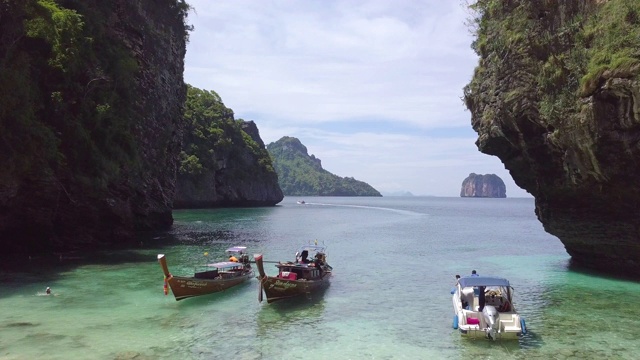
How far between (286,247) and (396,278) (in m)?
14.8

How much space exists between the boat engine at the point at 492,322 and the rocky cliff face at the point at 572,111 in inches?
438

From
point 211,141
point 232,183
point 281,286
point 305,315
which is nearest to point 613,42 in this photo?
point 305,315

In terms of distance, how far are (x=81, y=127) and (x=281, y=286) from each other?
1969 centimetres

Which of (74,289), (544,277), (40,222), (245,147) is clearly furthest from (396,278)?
(245,147)

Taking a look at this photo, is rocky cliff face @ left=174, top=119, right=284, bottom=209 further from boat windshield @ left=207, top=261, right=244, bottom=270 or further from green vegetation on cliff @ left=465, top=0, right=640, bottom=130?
green vegetation on cliff @ left=465, top=0, right=640, bottom=130

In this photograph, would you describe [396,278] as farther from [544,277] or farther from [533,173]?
[533,173]

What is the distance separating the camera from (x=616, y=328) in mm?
17203

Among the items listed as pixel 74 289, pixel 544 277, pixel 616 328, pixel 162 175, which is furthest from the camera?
Answer: pixel 162 175

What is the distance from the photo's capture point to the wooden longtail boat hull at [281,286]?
1977 cm

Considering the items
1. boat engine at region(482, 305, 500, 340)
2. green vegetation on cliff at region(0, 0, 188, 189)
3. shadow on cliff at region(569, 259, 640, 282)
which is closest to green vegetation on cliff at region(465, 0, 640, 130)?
shadow on cliff at region(569, 259, 640, 282)

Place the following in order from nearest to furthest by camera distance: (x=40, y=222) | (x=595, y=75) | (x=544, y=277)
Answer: (x=595, y=75) → (x=544, y=277) → (x=40, y=222)

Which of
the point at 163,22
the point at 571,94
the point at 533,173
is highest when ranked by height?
the point at 163,22

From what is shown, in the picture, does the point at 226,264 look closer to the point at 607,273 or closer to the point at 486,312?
the point at 486,312

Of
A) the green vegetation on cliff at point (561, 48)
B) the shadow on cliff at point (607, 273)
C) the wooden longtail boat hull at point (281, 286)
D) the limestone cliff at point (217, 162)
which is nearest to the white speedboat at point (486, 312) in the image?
the wooden longtail boat hull at point (281, 286)
